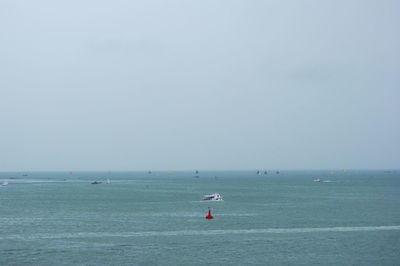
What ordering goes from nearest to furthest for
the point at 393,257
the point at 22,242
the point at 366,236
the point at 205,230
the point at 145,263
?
1. the point at 145,263
2. the point at 393,257
3. the point at 22,242
4. the point at 366,236
5. the point at 205,230

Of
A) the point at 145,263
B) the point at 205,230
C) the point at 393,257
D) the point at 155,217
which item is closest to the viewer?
the point at 145,263

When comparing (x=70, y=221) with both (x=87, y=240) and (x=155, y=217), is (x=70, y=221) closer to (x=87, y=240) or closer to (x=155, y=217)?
(x=155, y=217)

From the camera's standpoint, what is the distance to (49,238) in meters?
65.1

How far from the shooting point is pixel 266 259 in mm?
53375

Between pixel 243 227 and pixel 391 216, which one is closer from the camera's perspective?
pixel 243 227

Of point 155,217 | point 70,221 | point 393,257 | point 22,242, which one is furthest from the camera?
point 155,217

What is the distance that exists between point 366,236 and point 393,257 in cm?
1374

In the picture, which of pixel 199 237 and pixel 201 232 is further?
pixel 201 232

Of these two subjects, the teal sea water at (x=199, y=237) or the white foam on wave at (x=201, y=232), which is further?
the white foam on wave at (x=201, y=232)

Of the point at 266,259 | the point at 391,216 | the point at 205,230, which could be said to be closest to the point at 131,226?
the point at 205,230

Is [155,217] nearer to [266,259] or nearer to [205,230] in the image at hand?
[205,230]

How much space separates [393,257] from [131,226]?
4034cm

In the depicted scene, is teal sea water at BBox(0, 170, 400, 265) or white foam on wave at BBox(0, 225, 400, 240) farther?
white foam on wave at BBox(0, 225, 400, 240)

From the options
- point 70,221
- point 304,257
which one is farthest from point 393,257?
point 70,221
